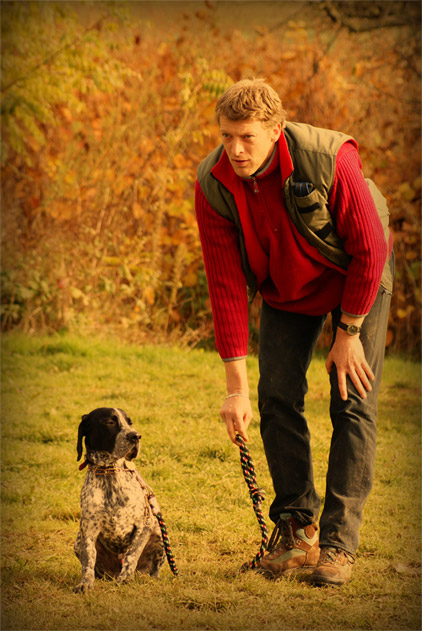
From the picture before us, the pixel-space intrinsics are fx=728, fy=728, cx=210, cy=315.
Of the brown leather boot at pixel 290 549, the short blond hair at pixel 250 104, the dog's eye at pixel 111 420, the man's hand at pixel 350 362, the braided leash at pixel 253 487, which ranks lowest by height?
the brown leather boot at pixel 290 549

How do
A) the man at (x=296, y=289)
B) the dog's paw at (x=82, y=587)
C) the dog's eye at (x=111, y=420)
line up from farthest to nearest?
1. the dog's eye at (x=111, y=420)
2. the dog's paw at (x=82, y=587)
3. the man at (x=296, y=289)

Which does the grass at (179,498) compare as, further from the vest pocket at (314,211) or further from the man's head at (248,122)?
the man's head at (248,122)

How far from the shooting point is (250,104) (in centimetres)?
276

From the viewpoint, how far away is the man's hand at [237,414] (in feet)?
9.82

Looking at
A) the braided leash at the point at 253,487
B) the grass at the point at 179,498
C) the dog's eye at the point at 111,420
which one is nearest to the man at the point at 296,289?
the braided leash at the point at 253,487

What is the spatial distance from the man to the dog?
52 cm

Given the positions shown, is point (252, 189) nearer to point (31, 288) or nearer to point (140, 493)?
point (140, 493)

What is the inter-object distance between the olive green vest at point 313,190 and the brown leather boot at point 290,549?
47.2 inches

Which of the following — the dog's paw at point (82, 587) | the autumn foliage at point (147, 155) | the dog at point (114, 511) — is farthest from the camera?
the autumn foliage at point (147, 155)

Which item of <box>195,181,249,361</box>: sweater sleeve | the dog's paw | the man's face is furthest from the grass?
the man's face

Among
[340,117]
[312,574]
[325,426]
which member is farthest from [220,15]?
→ [312,574]

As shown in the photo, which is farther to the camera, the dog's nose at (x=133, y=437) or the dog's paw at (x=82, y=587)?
the dog's nose at (x=133, y=437)

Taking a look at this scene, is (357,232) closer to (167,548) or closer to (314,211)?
(314,211)

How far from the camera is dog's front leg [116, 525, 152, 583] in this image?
3.06m
